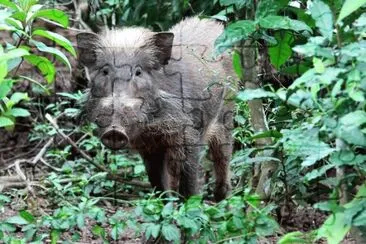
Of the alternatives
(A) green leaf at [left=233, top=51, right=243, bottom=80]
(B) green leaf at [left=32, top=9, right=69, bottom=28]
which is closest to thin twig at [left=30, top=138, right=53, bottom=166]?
(B) green leaf at [left=32, top=9, right=69, bottom=28]

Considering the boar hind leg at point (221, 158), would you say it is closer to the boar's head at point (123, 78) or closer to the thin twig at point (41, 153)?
the boar's head at point (123, 78)

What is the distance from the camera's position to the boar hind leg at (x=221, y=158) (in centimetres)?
678

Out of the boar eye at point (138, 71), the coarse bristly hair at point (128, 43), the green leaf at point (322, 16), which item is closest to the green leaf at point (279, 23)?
the green leaf at point (322, 16)

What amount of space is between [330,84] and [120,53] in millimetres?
2492

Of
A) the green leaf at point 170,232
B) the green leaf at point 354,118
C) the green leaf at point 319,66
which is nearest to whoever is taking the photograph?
the green leaf at point 354,118

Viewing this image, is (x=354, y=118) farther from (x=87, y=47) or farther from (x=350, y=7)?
(x=87, y=47)

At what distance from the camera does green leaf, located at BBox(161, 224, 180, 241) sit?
13.3 feet

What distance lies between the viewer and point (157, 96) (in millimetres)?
5660

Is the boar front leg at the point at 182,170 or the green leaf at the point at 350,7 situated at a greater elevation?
the green leaf at the point at 350,7

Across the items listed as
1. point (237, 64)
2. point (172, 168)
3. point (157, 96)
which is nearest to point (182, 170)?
point (172, 168)

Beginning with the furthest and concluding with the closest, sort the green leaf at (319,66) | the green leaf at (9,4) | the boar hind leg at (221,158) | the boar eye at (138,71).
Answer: the boar hind leg at (221,158)
the boar eye at (138,71)
the green leaf at (9,4)
the green leaf at (319,66)

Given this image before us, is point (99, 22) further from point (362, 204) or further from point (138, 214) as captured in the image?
point (362, 204)

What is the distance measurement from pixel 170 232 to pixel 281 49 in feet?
3.83

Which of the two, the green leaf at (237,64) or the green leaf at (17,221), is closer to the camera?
the green leaf at (17,221)
